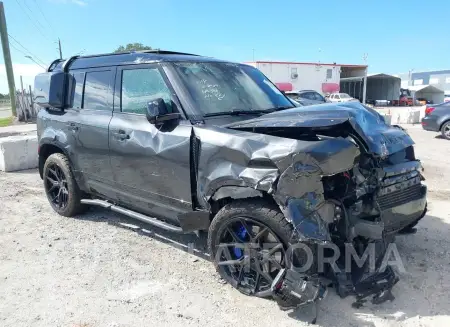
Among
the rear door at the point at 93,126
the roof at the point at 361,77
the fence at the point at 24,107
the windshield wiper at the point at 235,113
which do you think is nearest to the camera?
the windshield wiper at the point at 235,113

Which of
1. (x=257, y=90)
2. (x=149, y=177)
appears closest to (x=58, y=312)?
(x=149, y=177)

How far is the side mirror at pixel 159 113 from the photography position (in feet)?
11.5

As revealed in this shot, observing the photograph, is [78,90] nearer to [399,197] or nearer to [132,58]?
[132,58]

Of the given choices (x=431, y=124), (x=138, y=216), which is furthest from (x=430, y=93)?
(x=138, y=216)

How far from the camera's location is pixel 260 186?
2.94 metres

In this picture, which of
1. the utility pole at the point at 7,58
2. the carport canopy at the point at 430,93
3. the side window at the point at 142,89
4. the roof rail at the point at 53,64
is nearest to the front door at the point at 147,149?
the side window at the point at 142,89

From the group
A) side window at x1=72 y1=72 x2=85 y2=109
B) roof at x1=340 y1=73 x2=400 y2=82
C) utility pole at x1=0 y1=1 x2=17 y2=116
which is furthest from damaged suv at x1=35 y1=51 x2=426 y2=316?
roof at x1=340 y1=73 x2=400 y2=82

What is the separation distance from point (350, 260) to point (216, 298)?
3.86ft

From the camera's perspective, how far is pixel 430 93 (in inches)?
2180

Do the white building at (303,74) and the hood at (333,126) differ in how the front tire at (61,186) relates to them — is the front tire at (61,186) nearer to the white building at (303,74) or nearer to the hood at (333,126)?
the hood at (333,126)

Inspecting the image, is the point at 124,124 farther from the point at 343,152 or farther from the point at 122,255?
the point at 343,152

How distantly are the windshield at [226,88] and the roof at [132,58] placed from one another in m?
0.18

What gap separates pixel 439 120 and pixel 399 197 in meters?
10.8

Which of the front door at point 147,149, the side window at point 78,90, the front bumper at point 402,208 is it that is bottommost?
the front bumper at point 402,208
